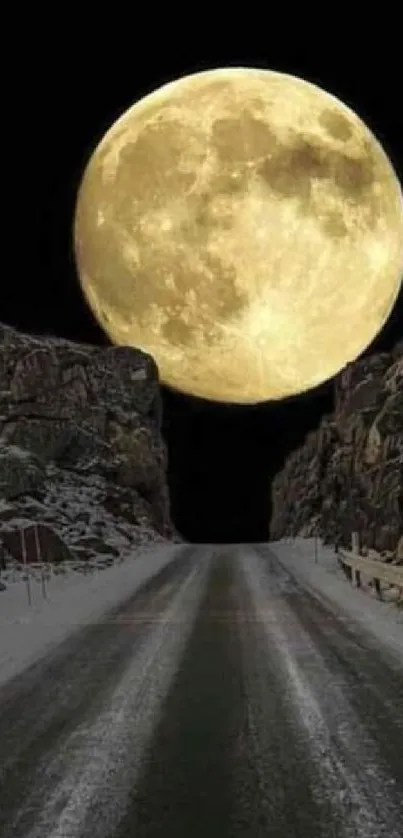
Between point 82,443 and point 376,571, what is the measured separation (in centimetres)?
3255

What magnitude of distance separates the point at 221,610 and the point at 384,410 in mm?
18719

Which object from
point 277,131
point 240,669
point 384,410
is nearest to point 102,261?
point 277,131

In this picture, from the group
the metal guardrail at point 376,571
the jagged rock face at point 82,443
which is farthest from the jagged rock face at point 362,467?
the jagged rock face at point 82,443

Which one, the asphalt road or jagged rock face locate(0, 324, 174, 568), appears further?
jagged rock face locate(0, 324, 174, 568)

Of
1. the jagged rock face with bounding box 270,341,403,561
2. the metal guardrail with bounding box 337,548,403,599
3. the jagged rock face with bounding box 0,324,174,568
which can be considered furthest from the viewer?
the jagged rock face with bounding box 0,324,174,568

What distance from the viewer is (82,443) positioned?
48.6 metres

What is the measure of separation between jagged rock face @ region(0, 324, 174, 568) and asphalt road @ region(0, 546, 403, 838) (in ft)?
70.3

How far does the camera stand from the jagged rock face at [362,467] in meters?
30.0

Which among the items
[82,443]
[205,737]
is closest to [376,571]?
[205,737]

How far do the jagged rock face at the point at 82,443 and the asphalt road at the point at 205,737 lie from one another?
21.4 m

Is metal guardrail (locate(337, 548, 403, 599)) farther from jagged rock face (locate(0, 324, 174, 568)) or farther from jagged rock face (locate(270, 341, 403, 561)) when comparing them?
jagged rock face (locate(0, 324, 174, 568))

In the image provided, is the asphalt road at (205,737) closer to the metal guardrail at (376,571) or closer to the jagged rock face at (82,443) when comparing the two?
the metal guardrail at (376,571)

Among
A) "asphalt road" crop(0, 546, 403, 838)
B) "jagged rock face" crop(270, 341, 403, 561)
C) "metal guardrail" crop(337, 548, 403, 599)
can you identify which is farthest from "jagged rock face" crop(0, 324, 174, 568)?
"asphalt road" crop(0, 546, 403, 838)

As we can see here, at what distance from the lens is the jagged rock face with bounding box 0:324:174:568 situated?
127ft
